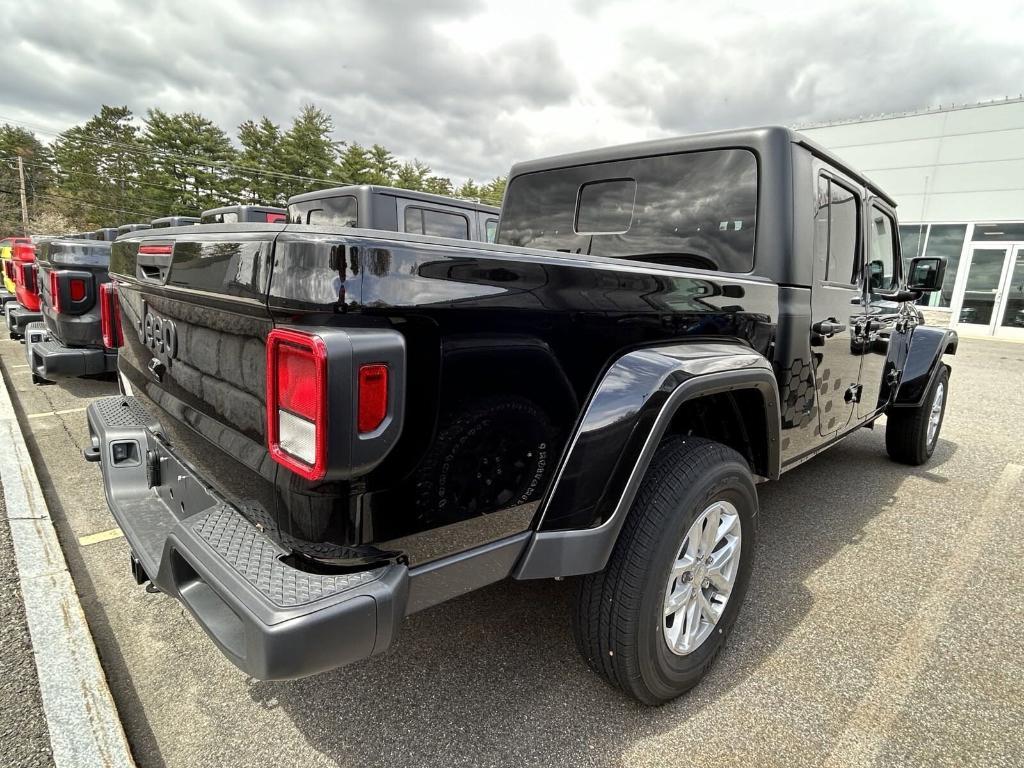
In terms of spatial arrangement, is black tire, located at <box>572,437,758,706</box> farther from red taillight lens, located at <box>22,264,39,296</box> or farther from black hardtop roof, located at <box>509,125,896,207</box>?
red taillight lens, located at <box>22,264,39,296</box>

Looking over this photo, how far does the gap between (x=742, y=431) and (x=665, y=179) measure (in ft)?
4.13

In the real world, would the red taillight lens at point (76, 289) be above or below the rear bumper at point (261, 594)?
above

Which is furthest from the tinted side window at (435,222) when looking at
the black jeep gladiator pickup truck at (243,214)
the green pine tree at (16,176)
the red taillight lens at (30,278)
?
the green pine tree at (16,176)

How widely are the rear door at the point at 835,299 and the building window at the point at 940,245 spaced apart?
55.2 feet

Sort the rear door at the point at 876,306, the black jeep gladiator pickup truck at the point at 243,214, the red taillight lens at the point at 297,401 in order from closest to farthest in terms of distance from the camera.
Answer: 1. the red taillight lens at the point at 297,401
2. the rear door at the point at 876,306
3. the black jeep gladiator pickup truck at the point at 243,214

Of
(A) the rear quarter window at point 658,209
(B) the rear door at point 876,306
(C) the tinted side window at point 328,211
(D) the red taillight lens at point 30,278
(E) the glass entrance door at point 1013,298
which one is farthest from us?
(E) the glass entrance door at point 1013,298

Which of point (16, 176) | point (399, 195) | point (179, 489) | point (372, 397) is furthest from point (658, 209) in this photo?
point (16, 176)

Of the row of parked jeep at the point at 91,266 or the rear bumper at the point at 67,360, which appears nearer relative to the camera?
the rear bumper at the point at 67,360

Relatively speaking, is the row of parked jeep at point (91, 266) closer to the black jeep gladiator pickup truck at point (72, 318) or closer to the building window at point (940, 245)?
the black jeep gladiator pickup truck at point (72, 318)

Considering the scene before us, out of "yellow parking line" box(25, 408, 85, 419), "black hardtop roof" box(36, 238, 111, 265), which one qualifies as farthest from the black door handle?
"yellow parking line" box(25, 408, 85, 419)

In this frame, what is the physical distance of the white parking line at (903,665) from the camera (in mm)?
1808

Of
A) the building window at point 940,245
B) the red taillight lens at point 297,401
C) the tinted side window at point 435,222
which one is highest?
the building window at point 940,245

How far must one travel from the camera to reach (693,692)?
2033 millimetres

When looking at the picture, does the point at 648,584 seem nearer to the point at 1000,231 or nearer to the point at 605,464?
the point at 605,464
